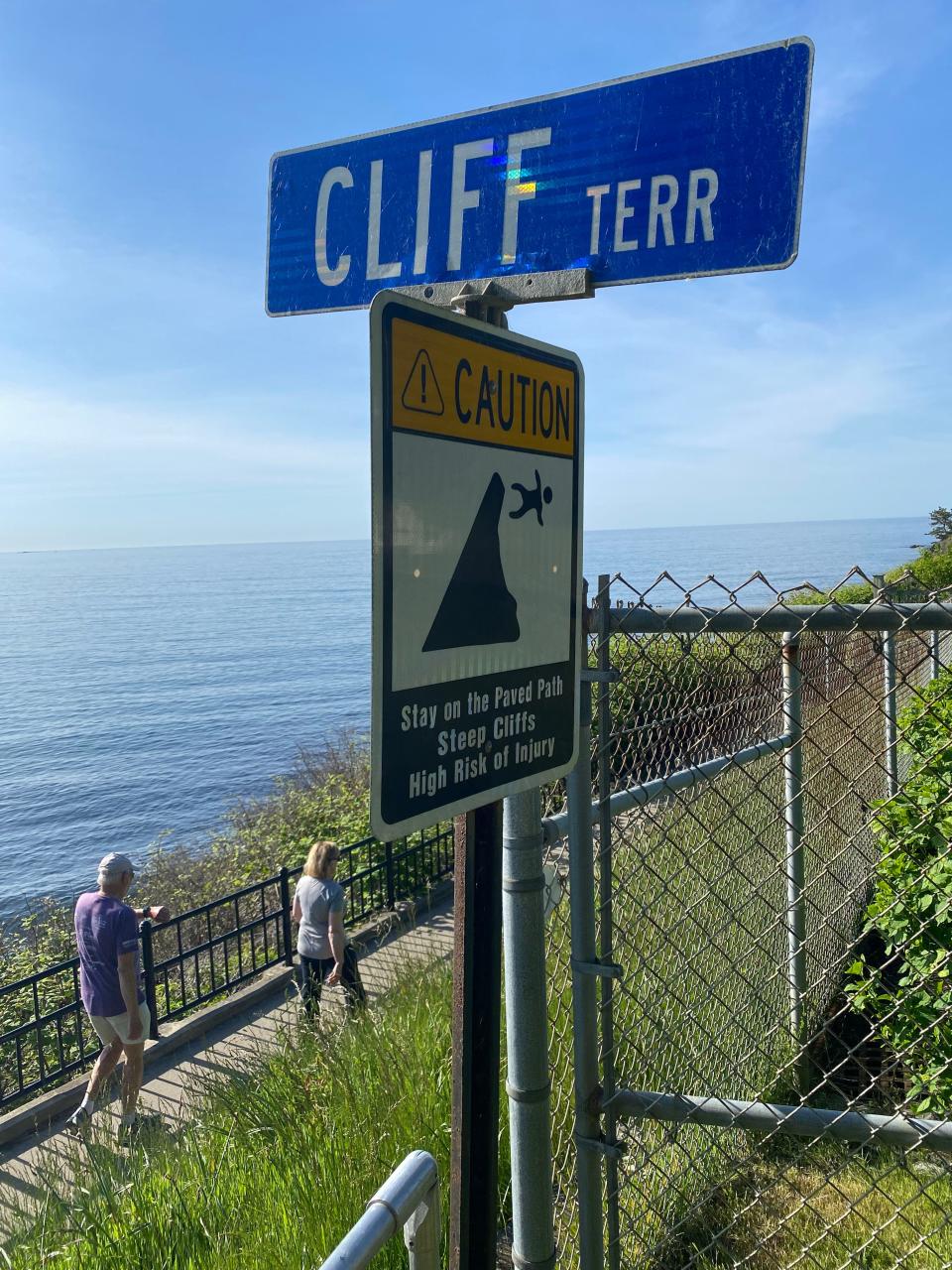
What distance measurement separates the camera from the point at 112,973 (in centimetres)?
688

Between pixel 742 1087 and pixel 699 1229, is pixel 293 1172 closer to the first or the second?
pixel 699 1229

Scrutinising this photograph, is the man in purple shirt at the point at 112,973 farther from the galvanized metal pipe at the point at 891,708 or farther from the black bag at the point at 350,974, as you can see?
the galvanized metal pipe at the point at 891,708

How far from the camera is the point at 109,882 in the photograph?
6918 mm

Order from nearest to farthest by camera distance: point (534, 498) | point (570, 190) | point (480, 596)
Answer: point (480, 596) → point (534, 498) → point (570, 190)

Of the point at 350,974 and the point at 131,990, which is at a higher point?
the point at 131,990

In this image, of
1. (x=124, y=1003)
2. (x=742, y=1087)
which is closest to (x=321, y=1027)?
(x=124, y=1003)

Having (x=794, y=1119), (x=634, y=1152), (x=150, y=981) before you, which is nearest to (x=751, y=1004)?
(x=634, y=1152)

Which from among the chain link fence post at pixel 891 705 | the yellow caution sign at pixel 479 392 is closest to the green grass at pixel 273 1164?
the chain link fence post at pixel 891 705

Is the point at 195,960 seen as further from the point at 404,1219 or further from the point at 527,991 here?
the point at 404,1219

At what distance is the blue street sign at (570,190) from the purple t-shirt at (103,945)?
563 cm

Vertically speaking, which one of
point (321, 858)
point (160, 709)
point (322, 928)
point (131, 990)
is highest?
point (321, 858)

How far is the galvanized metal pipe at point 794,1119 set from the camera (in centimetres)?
224

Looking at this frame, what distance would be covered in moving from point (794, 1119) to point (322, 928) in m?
5.59

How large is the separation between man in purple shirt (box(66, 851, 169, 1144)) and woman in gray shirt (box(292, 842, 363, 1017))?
1.21m
